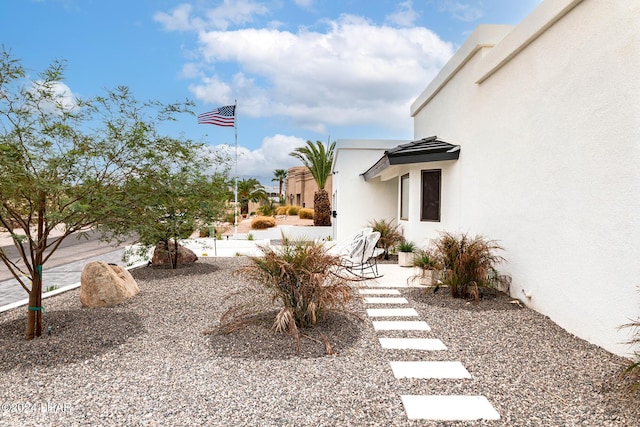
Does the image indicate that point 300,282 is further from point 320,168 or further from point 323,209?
point 320,168

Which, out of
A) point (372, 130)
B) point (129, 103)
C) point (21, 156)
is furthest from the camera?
point (372, 130)

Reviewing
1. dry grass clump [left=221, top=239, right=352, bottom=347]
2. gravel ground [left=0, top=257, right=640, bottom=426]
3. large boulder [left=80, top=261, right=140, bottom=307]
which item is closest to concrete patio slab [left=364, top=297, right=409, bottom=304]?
gravel ground [left=0, top=257, right=640, bottom=426]

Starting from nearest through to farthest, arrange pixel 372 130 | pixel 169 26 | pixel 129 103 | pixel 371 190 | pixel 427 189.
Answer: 1. pixel 129 103
2. pixel 169 26
3. pixel 427 189
4. pixel 371 190
5. pixel 372 130

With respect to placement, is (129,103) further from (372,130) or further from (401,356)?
(372,130)

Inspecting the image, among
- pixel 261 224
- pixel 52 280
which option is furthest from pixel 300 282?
pixel 261 224

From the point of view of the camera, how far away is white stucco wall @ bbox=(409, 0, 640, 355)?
414 centimetres

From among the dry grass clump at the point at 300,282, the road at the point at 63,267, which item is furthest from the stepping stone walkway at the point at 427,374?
the road at the point at 63,267

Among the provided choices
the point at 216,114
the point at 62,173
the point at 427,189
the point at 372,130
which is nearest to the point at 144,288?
the point at 62,173

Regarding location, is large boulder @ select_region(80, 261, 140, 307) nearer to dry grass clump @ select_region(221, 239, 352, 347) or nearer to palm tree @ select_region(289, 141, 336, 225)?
dry grass clump @ select_region(221, 239, 352, 347)

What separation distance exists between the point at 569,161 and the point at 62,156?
623 centimetres

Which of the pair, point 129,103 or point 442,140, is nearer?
point 129,103

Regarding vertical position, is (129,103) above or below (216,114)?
below

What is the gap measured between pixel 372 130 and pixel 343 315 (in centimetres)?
1526

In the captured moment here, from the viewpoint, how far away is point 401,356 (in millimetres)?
4309
